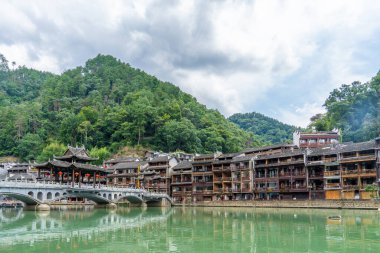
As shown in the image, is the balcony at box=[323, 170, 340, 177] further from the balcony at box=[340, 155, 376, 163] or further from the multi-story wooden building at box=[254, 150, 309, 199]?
the multi-story wooden building at box=[254, 150, 309, 199]

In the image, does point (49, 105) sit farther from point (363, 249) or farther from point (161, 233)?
point (363, 249)

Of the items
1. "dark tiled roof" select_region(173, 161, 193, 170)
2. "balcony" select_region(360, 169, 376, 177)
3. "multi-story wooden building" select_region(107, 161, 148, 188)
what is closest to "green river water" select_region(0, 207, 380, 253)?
"balcony" select_region(360, 169, 376, 177)

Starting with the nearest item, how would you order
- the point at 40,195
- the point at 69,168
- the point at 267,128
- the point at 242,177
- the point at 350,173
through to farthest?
the point at 40,195 < the point at 350,173 < the point at 69,168 < the point at 242,177 < the point at 267,128

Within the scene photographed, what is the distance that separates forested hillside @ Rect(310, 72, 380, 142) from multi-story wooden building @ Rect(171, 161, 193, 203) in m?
36.1

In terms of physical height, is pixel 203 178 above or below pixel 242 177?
below

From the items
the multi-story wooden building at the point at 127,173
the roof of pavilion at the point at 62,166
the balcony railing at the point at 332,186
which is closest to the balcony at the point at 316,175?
the balcony railing at the point at 332,186

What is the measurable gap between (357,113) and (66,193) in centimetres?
6351

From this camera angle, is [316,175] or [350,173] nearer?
[350,173]

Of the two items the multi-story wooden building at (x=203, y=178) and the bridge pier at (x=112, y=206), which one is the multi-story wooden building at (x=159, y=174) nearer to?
the multi-story wooden building at (x=203, y=178)

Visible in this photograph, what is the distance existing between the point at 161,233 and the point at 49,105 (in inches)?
4242

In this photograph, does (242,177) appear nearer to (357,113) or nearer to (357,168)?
(357,168)

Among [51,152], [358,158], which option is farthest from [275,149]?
[51,152]

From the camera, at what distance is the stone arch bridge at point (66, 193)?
46125 mm

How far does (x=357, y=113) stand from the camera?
279ft
